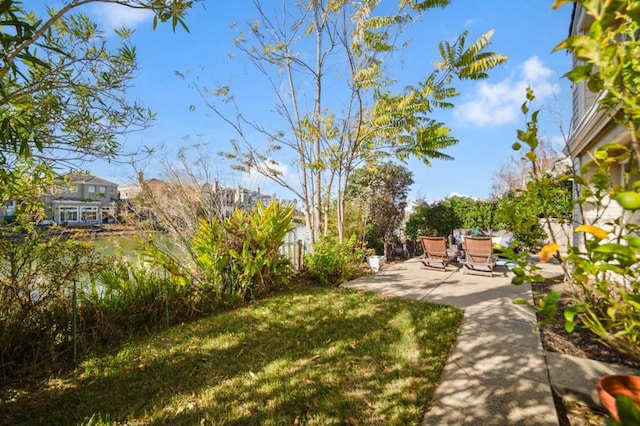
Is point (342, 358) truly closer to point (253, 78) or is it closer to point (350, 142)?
point (350, 142)

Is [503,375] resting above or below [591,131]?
below

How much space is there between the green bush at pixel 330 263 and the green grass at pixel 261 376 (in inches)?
92.7

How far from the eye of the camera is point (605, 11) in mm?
826

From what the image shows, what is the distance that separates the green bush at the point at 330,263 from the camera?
695cm

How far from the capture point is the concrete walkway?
2402mm

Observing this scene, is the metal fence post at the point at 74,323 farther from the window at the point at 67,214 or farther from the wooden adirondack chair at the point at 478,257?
the wooden adirondack chair at the point at 478,257

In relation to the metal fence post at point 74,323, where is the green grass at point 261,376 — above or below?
below

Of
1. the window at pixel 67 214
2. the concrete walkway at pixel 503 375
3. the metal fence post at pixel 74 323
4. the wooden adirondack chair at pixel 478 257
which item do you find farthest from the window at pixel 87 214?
the wooden adirondack chair at pixel 478 257

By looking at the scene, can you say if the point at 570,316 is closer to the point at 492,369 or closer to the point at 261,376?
the point at 492,369

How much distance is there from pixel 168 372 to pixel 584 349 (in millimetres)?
4864

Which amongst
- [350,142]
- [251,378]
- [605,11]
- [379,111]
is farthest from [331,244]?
[605,11]

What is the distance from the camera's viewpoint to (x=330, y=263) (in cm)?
695

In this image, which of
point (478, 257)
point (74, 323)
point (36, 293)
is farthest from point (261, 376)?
point (478, 257)

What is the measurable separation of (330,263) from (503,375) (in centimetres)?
436
